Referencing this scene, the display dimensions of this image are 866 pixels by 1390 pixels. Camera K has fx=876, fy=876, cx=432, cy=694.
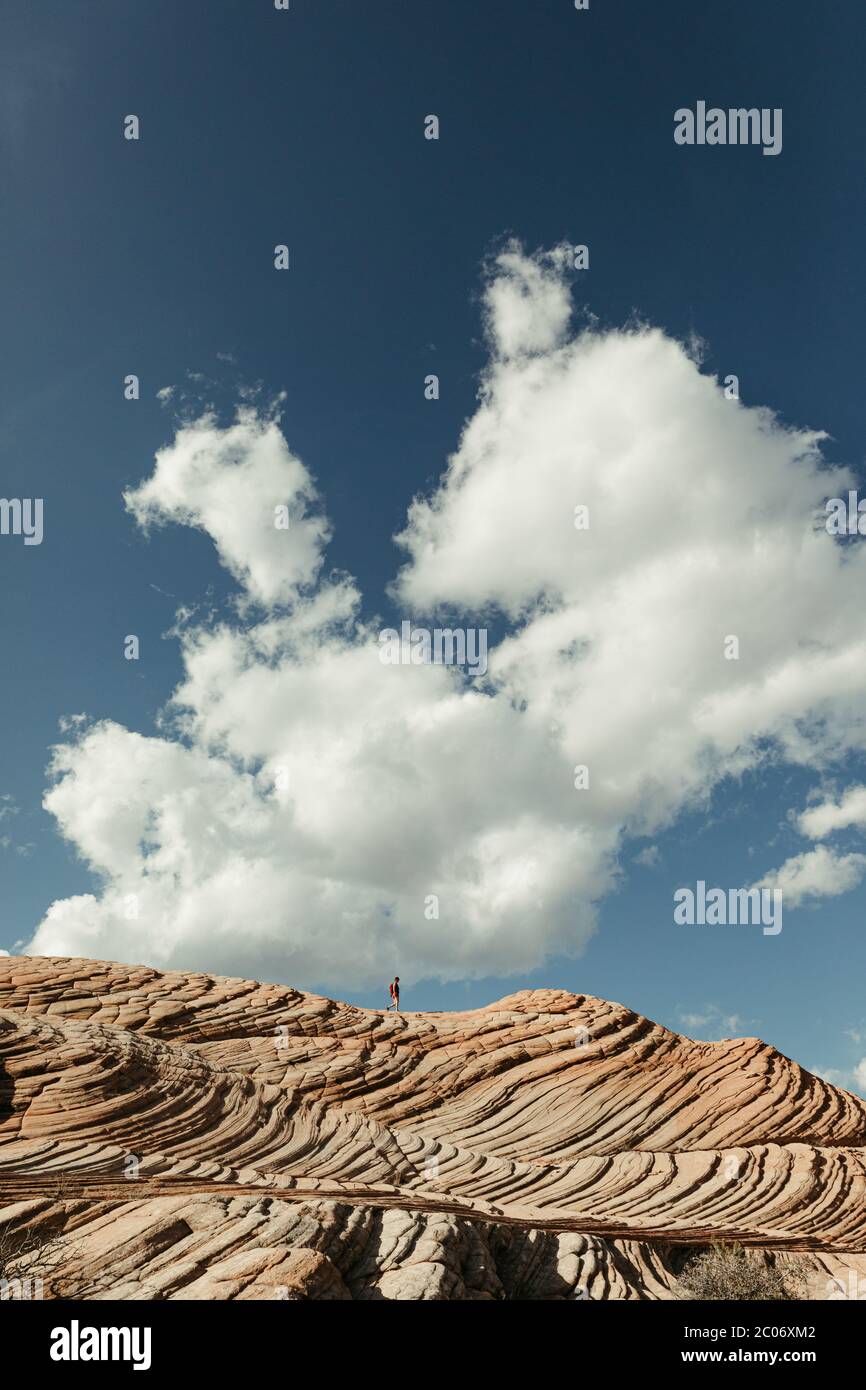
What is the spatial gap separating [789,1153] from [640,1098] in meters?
6.84

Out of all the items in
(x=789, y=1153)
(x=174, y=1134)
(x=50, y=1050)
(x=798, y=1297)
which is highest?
(x=50, y=1050)

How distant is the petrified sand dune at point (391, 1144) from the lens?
19562mm

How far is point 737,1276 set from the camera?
95.2ft

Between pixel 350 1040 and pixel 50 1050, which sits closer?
pixel 50 1050

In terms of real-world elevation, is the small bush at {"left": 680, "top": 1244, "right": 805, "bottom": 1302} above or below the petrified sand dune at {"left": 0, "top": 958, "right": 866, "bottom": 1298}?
below

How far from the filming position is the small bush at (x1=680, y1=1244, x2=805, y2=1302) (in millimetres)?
27922

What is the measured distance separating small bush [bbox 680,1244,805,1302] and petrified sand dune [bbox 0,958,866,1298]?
0.78 metres

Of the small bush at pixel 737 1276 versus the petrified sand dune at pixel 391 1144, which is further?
the small bush at pixel 737 1276

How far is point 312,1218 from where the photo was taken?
20.1 metres

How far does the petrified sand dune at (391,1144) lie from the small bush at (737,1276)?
0.78 meters

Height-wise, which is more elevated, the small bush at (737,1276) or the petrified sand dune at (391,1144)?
the petrified sand dune at (391,1144)

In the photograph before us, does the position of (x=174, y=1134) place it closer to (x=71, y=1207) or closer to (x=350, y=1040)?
(x=71, y=1207)
